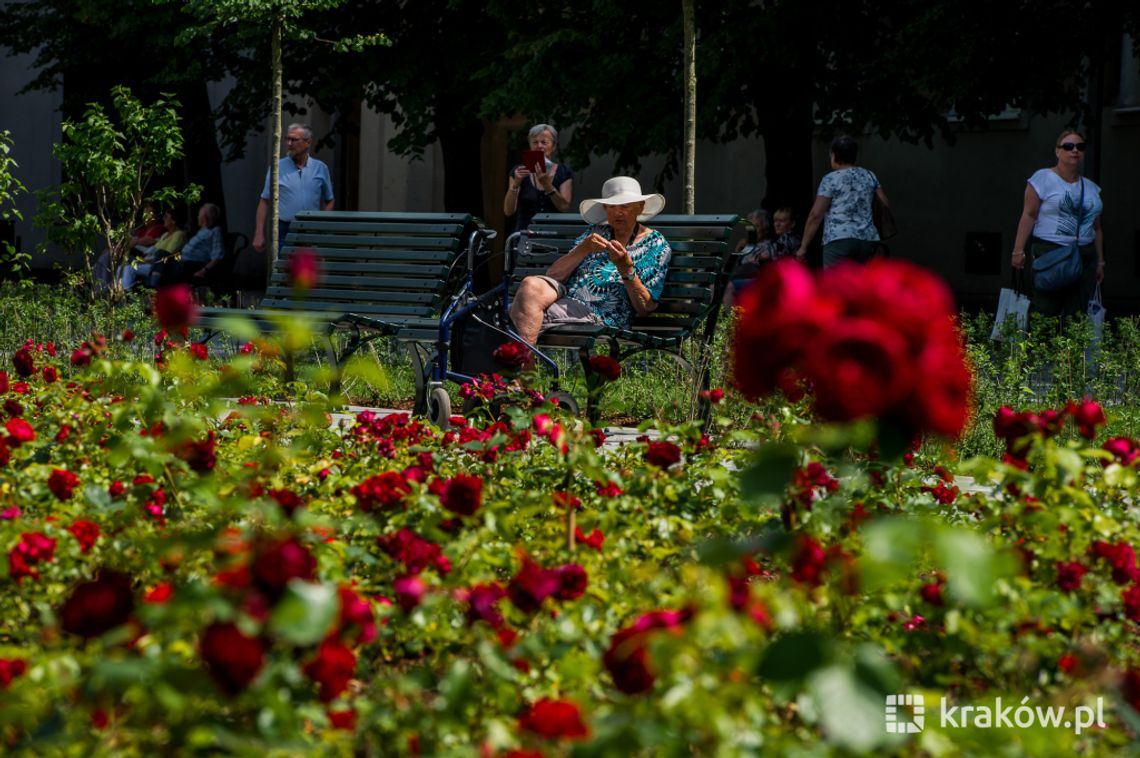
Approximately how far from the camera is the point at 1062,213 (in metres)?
10.7

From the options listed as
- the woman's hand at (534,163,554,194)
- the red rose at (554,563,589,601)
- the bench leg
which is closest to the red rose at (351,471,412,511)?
the red rose at (554,563,589,601)

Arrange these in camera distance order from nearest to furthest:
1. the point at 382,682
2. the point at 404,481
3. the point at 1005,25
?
the point at 382,682, the point at 404,481, the point at 1005,25

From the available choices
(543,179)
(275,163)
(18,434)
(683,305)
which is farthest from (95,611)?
(275,163)

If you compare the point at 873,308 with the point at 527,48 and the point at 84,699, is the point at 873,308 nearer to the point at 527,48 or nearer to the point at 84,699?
the point at 84,699

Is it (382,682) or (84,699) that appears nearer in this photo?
(84,699)

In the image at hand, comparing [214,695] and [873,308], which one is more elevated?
[873,308]

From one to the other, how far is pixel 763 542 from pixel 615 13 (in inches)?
576

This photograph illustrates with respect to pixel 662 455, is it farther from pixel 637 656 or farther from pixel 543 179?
pixel 543 179

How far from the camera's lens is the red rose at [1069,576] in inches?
126

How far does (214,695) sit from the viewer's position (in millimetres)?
2189

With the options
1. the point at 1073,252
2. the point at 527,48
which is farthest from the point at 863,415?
the point at 527,48

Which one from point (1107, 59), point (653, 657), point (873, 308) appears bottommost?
point (653, 657)

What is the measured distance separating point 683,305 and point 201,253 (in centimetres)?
1193

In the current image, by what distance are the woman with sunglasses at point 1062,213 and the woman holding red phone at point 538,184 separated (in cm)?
287
